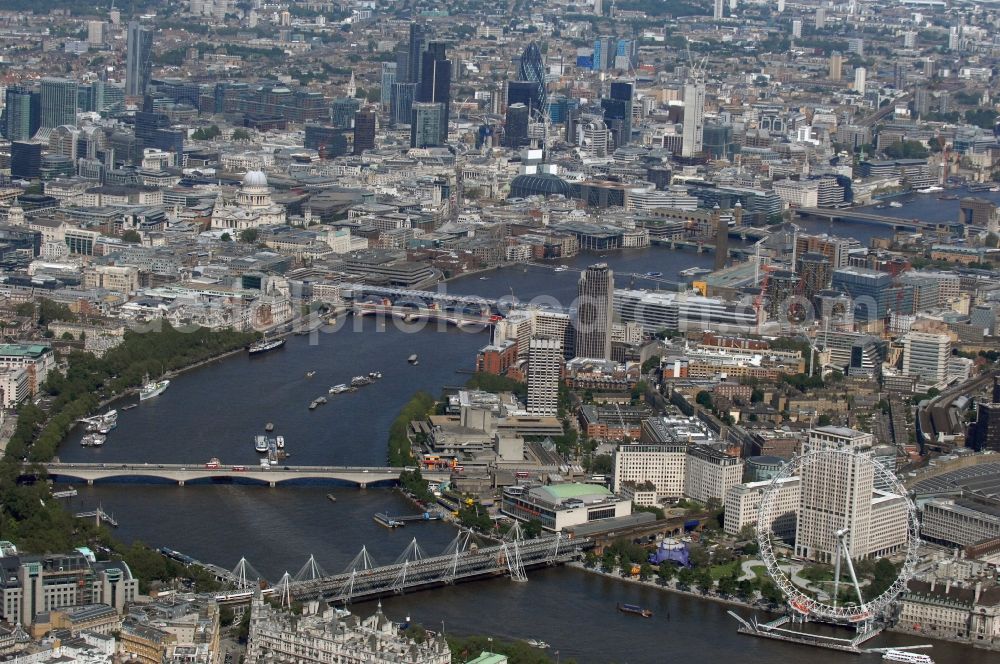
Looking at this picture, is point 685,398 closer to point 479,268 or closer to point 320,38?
point 479,268

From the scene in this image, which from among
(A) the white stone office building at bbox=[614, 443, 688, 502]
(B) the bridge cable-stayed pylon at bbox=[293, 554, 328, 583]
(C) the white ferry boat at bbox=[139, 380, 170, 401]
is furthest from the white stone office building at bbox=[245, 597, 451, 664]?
(C) the white ferry boat at bbox=[139, 380, 170, 401]

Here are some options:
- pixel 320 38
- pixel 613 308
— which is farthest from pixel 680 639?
pixel 320 38

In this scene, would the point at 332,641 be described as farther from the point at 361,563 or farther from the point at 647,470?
the point at 647,470

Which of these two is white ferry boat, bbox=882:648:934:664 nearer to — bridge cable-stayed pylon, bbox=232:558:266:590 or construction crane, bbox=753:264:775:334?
bridge cable-stayed pylon, bbox=232:558:266:590

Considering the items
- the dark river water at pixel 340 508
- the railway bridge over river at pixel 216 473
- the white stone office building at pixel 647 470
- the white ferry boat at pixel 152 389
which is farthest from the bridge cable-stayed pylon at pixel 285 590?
the white ferry boat at pixel 152 389

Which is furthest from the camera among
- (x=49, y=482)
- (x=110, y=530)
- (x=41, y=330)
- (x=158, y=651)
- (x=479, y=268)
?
(x=479, y=268)

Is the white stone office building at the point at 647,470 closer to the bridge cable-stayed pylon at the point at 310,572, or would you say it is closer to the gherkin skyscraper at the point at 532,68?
the bridge cable-stayed pylon at the point at 310,572

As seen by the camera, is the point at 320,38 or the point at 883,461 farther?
the point at 320,38
